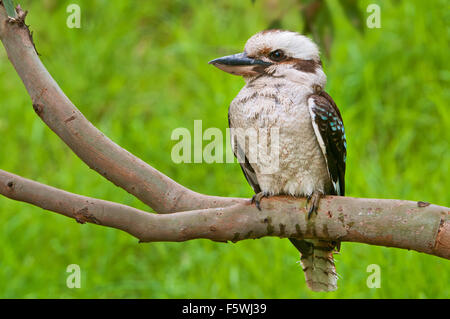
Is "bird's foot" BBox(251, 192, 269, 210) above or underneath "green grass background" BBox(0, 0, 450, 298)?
underneath

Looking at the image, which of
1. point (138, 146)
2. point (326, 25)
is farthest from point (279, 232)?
point (138, 146)

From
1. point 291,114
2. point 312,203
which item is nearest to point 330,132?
point 291,114

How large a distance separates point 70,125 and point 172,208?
1.26ft

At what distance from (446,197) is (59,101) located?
2522 mm

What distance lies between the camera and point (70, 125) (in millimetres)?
1945

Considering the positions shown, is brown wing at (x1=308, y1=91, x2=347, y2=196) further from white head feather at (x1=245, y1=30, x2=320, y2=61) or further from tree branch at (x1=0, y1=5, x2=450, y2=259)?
tree branch at (x1=0, y1=5, x2=450, y2=259)

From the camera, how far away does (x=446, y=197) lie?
3799 mm

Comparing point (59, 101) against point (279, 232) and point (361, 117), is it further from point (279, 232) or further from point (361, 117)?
point (361, 117)

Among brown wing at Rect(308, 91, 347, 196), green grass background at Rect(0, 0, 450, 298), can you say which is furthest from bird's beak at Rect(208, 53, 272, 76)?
green grass background at Rect(0, 0, 450, 298)

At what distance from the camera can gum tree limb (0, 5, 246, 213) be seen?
1.95 metres

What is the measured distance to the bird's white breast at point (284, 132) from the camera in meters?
2.34

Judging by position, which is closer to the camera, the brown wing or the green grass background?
the brown wing

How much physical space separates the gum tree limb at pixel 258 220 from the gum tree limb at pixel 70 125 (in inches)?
6.5

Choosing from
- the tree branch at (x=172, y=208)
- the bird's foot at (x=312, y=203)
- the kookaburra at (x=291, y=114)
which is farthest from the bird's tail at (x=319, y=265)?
the tree branch at (x=172, y=208)
